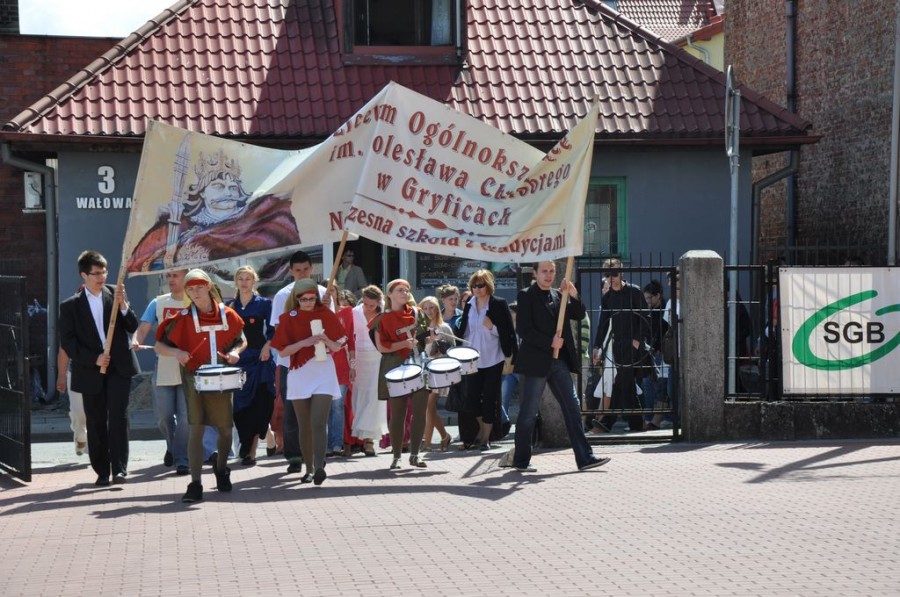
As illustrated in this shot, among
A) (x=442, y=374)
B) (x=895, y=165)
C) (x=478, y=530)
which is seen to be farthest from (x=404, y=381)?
(x=895, y=165)

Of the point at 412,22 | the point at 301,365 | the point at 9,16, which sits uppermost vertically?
the point at 9,16

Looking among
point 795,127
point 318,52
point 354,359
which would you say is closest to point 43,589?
point 354,359

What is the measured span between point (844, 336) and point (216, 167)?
6647mm

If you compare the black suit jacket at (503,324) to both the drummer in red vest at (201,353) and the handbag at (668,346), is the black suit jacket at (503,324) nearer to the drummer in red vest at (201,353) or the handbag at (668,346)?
the handbag at (668,346)

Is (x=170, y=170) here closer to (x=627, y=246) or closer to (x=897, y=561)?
(x=897, y=561)

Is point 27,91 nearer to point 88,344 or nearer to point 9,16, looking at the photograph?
point 9,16

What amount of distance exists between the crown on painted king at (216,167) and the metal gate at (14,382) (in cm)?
174

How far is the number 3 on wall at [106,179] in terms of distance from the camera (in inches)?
735

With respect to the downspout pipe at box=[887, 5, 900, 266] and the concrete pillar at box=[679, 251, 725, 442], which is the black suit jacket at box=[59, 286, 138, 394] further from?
the downspout pipe at box=[887, 5, 900, 266]

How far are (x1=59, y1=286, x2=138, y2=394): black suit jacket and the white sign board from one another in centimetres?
654

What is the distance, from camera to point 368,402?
43.6ft

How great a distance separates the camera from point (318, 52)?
2000cm

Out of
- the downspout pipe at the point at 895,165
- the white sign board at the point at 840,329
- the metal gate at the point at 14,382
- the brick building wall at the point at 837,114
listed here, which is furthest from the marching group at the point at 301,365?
the brick building wall at the point at 837,114

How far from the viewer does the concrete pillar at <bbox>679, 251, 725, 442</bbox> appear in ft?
44.7
